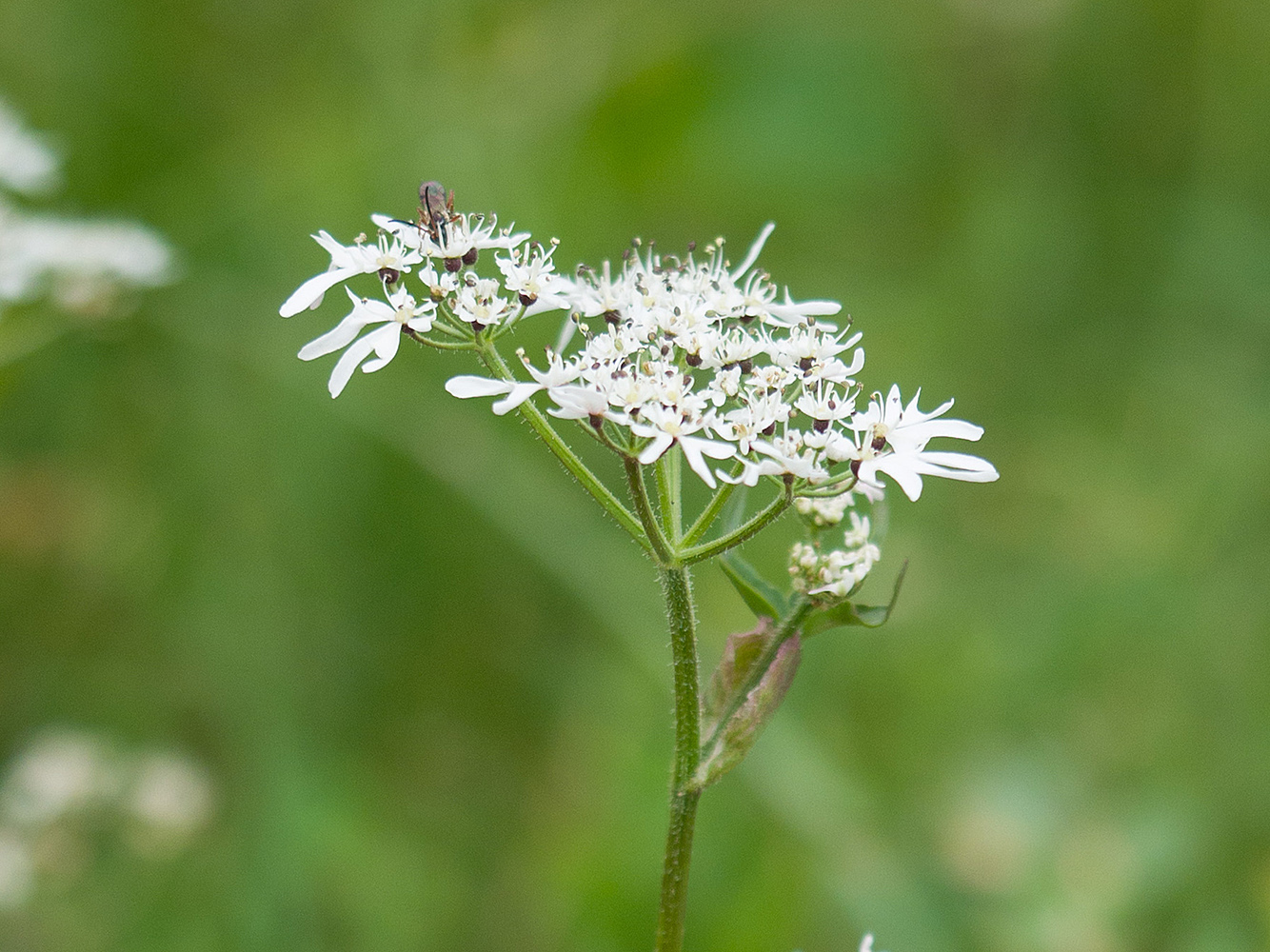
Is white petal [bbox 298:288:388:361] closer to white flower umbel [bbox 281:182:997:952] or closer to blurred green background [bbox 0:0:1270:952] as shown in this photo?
white flower umbel [bbox 281:182:997:952]

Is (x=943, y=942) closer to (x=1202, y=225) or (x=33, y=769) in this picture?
(x=33, y=769)

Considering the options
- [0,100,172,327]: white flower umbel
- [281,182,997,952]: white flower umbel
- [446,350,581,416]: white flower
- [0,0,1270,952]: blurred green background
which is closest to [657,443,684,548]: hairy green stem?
[281,182,997,952]: white flower umbel

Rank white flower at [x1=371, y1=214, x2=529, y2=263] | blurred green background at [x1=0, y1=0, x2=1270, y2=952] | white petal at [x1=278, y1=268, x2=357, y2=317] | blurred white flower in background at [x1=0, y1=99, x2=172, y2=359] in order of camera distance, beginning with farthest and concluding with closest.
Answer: blurred green background at [x1=0, y1=0, x2=1270, y2=952] → blurred white flower in background at [x1=0, y1=99, x2=172, y2=359] → white flower at [x1=371, y1=214, x2=529, y2=263] → white petal at [x1=278, y1=268, x2=357, y2=317]

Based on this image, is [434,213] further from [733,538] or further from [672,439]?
[733,538]

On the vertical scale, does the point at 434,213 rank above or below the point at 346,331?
above

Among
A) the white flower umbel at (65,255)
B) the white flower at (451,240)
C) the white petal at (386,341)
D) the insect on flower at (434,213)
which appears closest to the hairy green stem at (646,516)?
the white petal at (386,341)

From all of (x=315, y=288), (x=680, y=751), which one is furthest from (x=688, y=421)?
(x=315, y=288)
